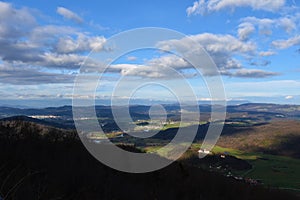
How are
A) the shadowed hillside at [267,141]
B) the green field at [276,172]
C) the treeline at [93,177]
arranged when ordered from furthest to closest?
1. the shadowed hillside at [267,141]
2. the green field at [276,172]
3. the treeline at [93,177]

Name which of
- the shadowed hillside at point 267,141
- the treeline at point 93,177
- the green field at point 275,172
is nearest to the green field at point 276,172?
the green field at point 275,172

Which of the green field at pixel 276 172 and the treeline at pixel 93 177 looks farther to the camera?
the green field at pixel 276 172

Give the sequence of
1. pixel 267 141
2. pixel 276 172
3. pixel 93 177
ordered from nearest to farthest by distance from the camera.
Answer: pixel 93 177 < pixel 276 172 < pixel 267 141

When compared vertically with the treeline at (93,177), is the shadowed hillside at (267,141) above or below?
below

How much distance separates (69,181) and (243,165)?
90.3 metres

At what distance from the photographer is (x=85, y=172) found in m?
32.6

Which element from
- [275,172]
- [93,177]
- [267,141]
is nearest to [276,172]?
[275,172]

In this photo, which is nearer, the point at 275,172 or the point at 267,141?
the point at 275,172

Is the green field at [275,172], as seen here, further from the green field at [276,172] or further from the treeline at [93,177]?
the treeline at [93,177]

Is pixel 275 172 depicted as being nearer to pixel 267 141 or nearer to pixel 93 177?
pixel 267 141

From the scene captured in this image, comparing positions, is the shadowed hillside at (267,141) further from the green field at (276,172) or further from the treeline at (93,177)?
the treeline at (93,177)

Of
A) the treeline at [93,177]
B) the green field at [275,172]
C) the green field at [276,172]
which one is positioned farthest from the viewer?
the green field at [276,172]

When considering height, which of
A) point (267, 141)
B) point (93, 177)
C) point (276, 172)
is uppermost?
point (93, 177)

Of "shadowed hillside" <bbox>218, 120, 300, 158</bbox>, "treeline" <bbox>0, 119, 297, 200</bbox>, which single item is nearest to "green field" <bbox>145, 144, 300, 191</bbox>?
"shadowed hillside" <bbox>218, 120, 300, 158</bbox>
